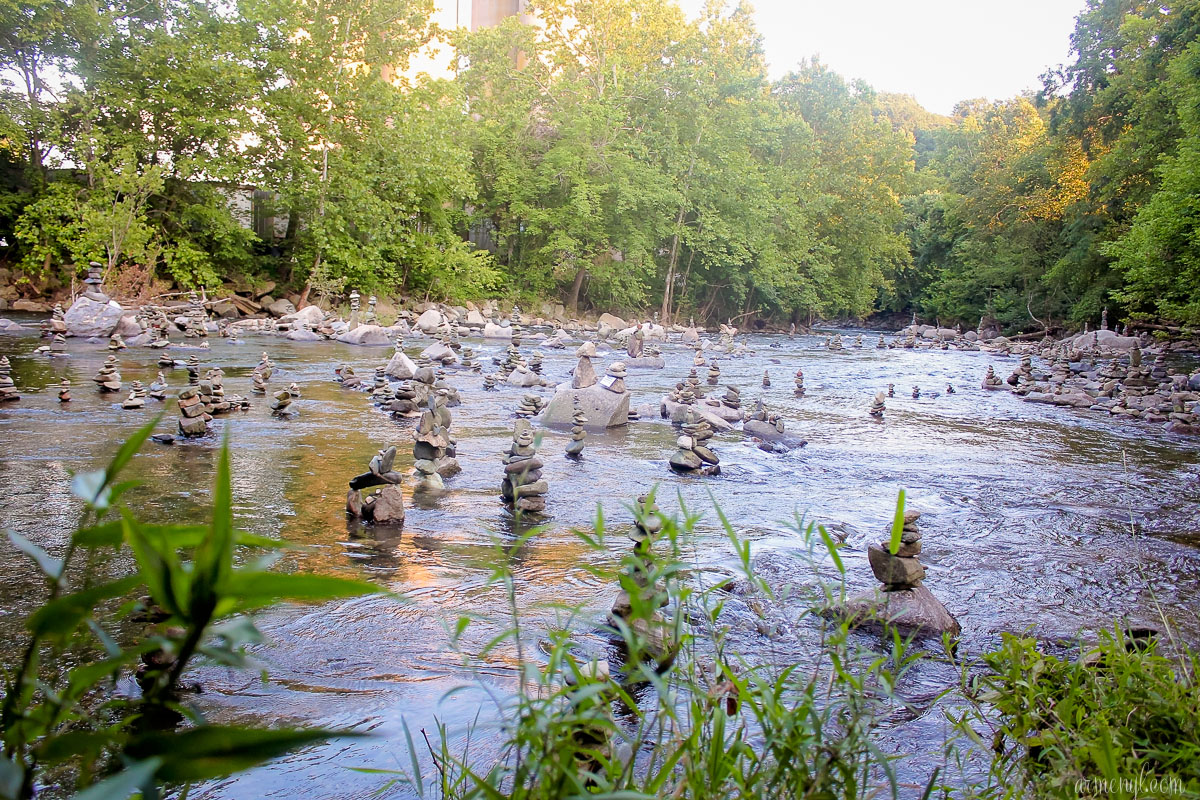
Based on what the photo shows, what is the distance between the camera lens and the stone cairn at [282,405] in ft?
25.1

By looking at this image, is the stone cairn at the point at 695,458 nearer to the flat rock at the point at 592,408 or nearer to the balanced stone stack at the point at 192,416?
the flat rock at the point at 592,408

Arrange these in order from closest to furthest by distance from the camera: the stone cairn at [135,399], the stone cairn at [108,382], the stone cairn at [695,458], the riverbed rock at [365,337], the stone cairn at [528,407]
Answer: the stone cairn at [695,458], the stone cairn at [135,399], the stone cairn at [108,382], the stone cairn at [528,407], the riverbed rock at [365,337]

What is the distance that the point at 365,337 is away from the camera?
1584 cm

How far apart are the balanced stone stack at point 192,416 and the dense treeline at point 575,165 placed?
12.9m

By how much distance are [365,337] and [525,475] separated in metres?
11.8

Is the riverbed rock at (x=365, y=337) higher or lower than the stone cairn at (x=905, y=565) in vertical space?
higher

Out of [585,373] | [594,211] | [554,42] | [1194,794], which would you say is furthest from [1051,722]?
[554,42]

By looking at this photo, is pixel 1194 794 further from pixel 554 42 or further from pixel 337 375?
pixel 554 42

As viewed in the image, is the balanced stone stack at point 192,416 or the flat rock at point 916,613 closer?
the flat rock at point 916,613

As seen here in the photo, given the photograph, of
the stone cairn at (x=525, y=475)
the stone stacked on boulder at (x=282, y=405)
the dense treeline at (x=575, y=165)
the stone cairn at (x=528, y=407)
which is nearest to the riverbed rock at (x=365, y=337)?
the dense treeline at (x=575, y=165)

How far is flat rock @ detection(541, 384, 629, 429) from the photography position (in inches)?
328

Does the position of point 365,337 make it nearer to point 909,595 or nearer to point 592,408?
point 592,408

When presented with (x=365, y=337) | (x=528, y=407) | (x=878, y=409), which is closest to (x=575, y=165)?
(x=365, y=337)

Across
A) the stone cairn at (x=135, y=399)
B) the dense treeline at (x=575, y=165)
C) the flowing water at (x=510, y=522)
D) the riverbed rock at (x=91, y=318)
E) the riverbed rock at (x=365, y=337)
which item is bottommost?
the flowing water at (x=510, y=522)
